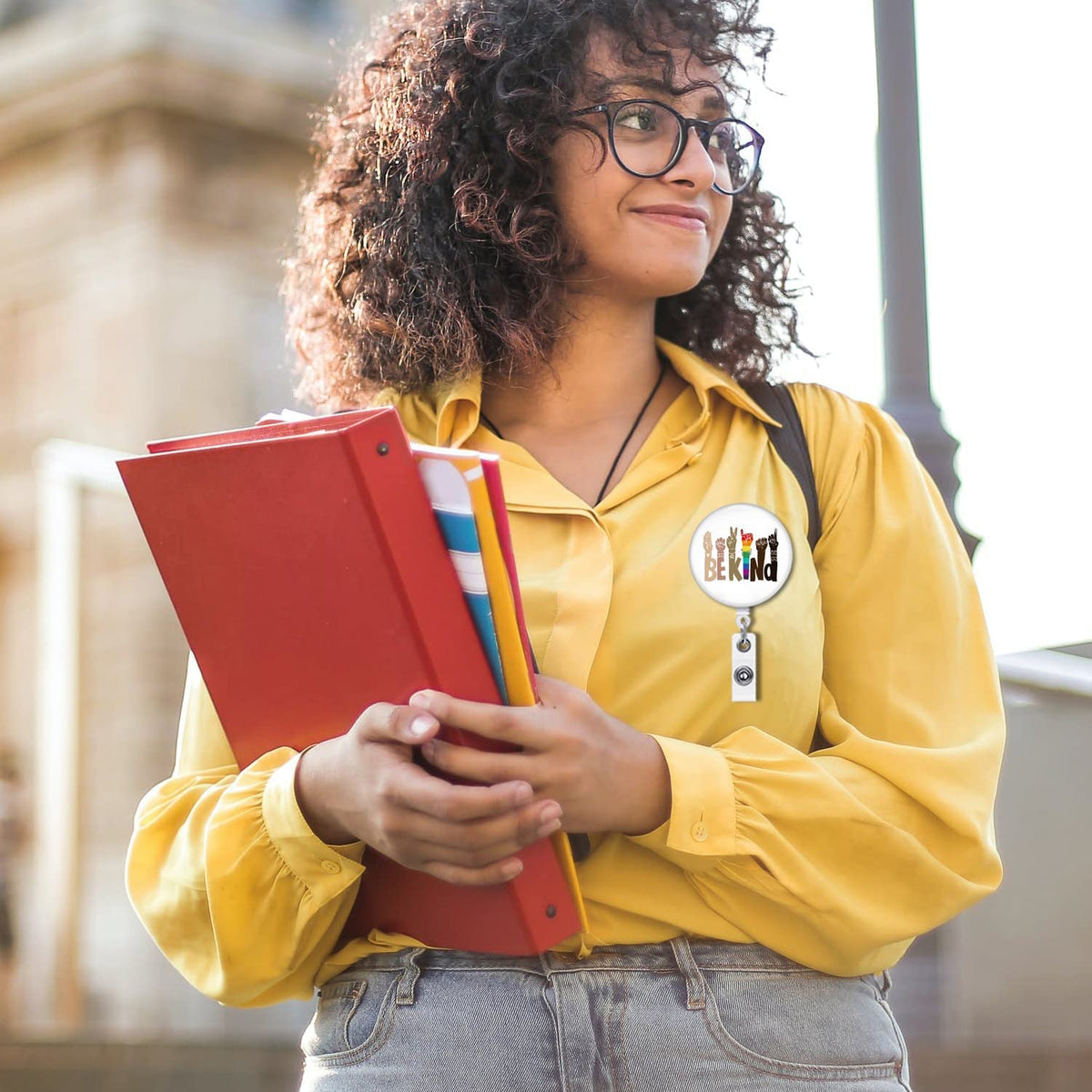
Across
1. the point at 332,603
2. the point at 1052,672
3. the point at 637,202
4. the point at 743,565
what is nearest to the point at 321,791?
the point at 332,603

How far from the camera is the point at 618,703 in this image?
1919 mm

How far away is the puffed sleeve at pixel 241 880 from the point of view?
1.83 metres

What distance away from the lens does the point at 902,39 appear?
387cm

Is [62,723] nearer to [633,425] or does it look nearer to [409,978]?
[633,425]

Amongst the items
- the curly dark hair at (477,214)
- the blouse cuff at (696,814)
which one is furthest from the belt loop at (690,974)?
the curly dark hair at (477,214)

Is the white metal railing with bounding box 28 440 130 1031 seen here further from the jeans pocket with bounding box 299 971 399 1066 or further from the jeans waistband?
the jeans waistband

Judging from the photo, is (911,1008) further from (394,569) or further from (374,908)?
(394,569)

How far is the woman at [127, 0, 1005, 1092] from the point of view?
1.78m

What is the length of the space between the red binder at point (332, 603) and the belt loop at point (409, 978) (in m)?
0.02

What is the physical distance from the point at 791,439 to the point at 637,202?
366 mm

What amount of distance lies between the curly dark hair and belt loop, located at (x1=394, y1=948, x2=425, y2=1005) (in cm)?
79

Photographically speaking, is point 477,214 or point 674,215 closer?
point 674,215

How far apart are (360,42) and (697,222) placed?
2.91 ft

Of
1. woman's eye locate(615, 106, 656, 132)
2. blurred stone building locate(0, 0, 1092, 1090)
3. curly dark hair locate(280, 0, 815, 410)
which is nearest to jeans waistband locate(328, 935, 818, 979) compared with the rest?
curly dark hair locate(280, 0, 815, 410)
